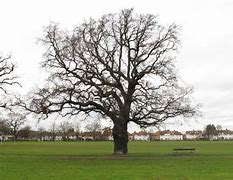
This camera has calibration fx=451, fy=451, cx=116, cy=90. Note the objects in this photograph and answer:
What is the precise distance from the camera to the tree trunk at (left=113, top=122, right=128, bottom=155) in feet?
143

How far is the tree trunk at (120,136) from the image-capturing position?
43494mm

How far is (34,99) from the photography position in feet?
136

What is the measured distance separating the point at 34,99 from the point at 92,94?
5.57m

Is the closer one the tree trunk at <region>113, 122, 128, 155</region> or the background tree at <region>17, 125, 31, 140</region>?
the tree trunk at <region>113, 122, 128, 155</region>

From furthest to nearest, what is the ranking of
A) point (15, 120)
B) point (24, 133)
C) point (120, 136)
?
point (24, 133), point (15, 120), point (120, 136)

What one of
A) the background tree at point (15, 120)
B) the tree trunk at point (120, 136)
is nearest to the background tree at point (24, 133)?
the background tree at point (15, 120)

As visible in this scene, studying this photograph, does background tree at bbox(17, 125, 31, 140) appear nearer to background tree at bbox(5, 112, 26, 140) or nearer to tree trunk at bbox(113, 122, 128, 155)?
background tree at bbox(5, 112, 26, 140)

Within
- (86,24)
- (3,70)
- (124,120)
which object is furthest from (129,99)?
(3,70)

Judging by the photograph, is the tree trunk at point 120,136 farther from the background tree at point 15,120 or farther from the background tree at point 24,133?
the background tree at point 24,133

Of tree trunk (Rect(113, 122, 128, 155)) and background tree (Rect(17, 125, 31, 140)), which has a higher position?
background tree (Rect(17, 125, 31, 140))

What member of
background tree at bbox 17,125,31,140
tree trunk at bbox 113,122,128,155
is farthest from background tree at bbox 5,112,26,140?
background tree at bbox 17,125,31,140

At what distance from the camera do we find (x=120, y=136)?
43875mm

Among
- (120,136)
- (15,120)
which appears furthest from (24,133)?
(120,136)

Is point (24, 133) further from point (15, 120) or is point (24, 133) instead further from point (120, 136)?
point (120, 136)
